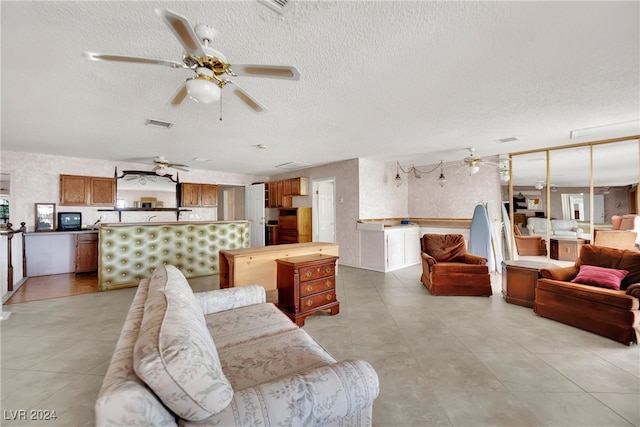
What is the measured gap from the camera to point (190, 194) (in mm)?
7129

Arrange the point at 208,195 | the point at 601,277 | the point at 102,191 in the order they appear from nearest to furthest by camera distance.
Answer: the point at 601,277 < the point at 102,191 < the point at 208,195

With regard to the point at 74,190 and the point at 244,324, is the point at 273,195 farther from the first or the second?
the point at 244,324

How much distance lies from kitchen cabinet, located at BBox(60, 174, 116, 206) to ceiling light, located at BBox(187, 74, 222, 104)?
591 centimetres

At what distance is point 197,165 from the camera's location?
6723 millimetres

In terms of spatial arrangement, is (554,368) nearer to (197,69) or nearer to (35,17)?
(197,69)

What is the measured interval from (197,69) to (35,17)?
100 cm

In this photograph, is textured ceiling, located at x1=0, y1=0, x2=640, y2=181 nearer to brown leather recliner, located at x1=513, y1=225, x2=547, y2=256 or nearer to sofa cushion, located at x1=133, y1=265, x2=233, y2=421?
sofa cushion, located at x1=133, y1=265, x2=233, y2=421

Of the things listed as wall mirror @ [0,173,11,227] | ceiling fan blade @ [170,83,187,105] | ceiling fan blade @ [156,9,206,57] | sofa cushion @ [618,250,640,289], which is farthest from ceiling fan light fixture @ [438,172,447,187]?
wall mirror @ [0,173,11,227]

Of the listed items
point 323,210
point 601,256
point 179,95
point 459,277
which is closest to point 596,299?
point 601,256

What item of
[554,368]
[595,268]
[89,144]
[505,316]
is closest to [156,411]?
[554,368]

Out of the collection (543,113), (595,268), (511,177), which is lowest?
(595,268)

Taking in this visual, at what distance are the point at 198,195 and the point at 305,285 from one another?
18.1ft

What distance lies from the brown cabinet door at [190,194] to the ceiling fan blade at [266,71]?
20.2ft

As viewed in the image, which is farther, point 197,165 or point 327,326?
→ point 197,165
